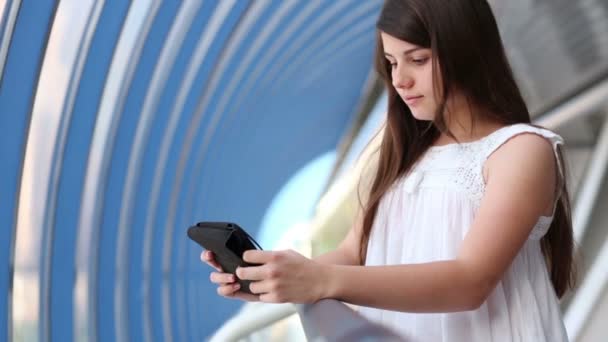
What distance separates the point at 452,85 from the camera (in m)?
2.78

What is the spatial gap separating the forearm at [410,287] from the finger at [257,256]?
0.56ft

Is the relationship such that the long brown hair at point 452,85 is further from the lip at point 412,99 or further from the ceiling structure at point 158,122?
the ceiling structure at point 158,122

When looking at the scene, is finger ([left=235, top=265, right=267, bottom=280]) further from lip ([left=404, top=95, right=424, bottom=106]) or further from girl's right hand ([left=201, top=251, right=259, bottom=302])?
lip ([left=404, top=95, right=424, bottom=106])

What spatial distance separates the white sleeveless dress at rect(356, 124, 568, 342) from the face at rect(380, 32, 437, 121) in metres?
0.23

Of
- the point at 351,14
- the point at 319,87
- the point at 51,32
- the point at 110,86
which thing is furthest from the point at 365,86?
the point at 51,32

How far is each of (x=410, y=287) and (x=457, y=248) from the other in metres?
0.43

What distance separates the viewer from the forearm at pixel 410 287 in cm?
225

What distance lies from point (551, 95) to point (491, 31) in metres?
8.36

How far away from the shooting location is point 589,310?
8.29 meters

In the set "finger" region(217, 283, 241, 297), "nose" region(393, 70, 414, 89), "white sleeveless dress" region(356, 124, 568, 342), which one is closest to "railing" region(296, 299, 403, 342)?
"finger" region(217, 283, 241, 297)

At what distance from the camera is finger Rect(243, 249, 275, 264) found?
214 centimetres

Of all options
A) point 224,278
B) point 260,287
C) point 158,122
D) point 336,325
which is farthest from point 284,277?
point 158,122

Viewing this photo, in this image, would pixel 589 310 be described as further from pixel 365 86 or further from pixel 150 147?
pixel 365 86

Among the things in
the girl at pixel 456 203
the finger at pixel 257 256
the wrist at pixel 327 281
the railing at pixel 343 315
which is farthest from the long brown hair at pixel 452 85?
the finger at pixel 257 256
